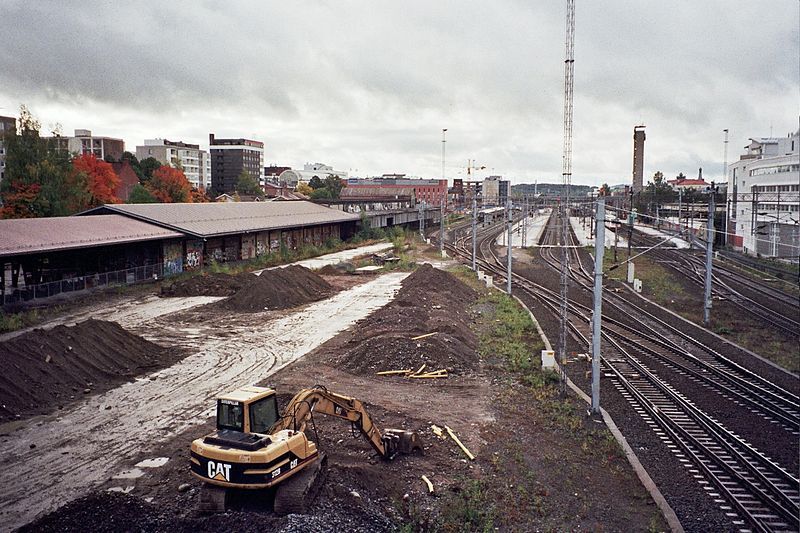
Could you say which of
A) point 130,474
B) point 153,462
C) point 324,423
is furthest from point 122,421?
point 324,423

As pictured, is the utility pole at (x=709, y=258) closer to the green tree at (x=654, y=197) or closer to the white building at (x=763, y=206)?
the white building at (x=763, y=206)

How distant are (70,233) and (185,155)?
398ft

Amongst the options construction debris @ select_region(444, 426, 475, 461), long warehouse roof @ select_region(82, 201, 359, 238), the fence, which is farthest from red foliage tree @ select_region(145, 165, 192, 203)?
construction debris @ select_region(444, 426, 475, 461)

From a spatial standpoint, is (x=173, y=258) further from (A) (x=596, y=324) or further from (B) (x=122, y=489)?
(A) (x=596, y=324)

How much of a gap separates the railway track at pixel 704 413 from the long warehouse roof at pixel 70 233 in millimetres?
24645

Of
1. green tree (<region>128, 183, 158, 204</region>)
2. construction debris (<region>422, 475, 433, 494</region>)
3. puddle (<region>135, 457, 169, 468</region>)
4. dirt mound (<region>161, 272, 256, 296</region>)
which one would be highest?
green tree (<region>128, 183, 158, 204</region>)

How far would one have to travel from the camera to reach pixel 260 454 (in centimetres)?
997

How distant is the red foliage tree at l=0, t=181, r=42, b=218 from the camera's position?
5172 cm

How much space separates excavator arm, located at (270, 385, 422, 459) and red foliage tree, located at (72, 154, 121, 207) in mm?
56194

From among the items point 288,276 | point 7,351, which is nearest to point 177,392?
point 7,351

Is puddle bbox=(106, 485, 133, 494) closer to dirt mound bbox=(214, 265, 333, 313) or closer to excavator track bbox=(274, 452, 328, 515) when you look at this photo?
excavator track bbox=(274, 452, 328, 515)

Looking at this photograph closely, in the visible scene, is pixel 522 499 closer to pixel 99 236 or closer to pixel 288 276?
pixel 288 276

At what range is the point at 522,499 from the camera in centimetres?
1200

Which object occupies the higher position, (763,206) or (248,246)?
(763,206)
